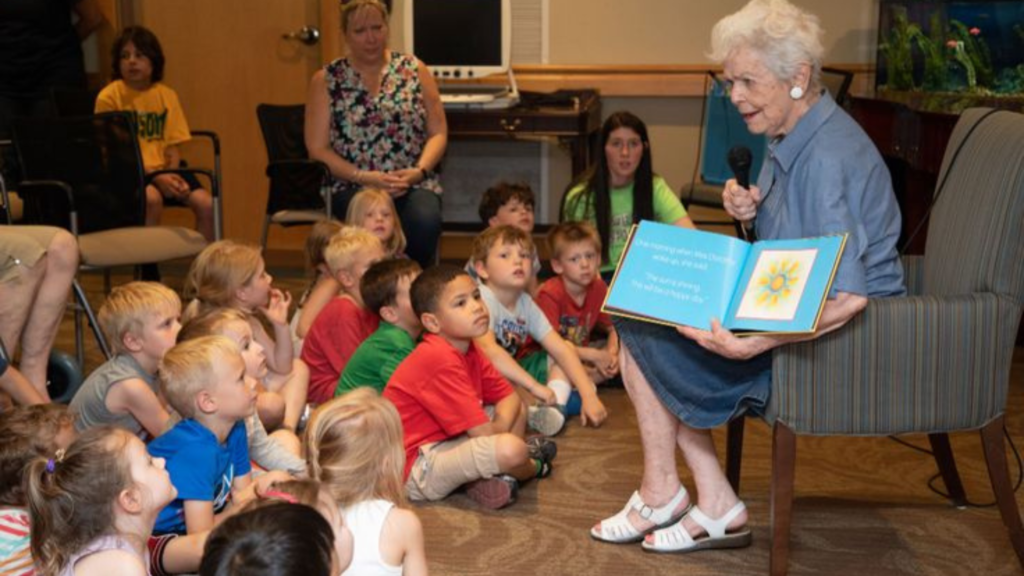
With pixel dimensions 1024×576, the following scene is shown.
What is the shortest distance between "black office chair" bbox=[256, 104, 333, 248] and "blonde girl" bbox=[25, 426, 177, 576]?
334cm

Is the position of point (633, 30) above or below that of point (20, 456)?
above

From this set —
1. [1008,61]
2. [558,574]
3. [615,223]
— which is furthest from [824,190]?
[1008,61]

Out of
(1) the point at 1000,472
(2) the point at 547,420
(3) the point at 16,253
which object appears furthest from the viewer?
(2) the point at 547,420

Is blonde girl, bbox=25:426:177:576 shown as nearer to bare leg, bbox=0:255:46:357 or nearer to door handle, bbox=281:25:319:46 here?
bare leg, bbox=0:255:46:357

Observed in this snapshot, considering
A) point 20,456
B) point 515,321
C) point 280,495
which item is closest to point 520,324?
point 515,321

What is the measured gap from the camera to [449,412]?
11.2 ft

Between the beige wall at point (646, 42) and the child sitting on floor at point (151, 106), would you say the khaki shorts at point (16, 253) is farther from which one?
the beige wall at point (646, 42)

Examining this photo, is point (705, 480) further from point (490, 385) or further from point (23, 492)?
point (23, 492)

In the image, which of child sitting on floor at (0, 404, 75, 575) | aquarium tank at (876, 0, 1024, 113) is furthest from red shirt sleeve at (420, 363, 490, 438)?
aquarium tank at (876, 0, 1024, 113)

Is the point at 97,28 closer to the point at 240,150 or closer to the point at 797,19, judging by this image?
the point at 240,150

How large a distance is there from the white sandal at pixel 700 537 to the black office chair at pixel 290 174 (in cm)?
288

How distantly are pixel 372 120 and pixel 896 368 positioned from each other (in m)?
3.00

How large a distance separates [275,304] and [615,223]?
1.51 m

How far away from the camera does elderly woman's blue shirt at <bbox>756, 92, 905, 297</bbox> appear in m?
2.72
